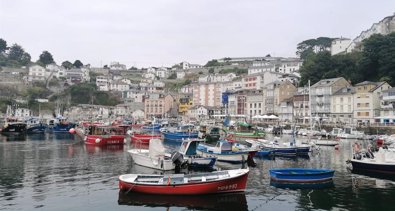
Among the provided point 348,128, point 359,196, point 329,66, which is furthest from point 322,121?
point 359,196

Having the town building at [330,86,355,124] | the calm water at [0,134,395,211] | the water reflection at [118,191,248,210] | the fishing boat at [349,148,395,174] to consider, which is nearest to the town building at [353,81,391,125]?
the town building at [330,86,355,124]

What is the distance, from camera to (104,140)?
52000 millimetres

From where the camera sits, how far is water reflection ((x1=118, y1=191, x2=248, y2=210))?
19.6 m

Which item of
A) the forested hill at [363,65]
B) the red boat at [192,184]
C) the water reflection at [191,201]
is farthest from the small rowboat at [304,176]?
the forested hill at [363,65]

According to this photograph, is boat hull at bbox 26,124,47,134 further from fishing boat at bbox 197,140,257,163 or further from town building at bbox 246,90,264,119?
fishing boat at bbox 197,140,257,163

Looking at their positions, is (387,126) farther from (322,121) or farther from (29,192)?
(29,192)

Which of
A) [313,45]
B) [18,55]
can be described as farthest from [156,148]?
[18,55]

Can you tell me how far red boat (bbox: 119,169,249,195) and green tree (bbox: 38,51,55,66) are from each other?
178 m

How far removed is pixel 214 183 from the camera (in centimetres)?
2108

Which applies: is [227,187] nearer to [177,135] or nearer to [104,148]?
[104,148]

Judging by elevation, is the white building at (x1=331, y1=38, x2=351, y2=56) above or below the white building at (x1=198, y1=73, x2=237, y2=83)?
above

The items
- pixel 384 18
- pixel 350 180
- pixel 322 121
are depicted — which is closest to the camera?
pixel 350 180

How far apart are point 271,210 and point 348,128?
58.4 metres

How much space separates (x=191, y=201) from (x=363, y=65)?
82.6 metres
